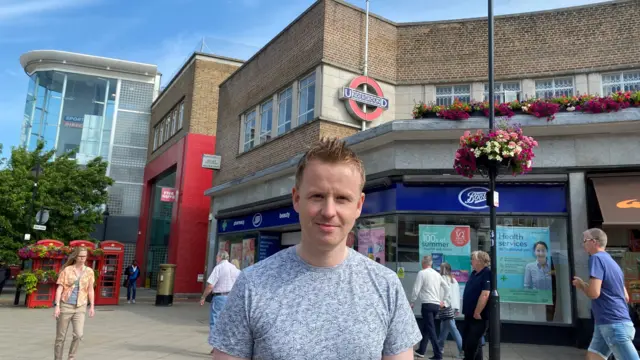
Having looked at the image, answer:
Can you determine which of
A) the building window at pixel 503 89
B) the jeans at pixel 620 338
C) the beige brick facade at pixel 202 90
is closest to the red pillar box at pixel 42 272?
the beige brick facade at pixel 202 90

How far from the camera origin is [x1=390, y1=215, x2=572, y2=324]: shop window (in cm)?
1068

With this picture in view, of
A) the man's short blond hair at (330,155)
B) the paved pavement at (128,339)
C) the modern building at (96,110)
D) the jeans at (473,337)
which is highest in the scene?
the modern building at (96,110)

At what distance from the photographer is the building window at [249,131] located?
1845 centimetres

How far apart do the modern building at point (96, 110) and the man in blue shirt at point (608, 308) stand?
33195 millimetres

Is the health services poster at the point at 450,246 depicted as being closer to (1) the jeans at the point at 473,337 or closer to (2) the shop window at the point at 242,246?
(1) the jeans at the point at 473,337

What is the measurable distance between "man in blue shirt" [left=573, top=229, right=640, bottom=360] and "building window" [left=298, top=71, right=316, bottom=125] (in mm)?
10121

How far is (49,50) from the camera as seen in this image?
123 ft

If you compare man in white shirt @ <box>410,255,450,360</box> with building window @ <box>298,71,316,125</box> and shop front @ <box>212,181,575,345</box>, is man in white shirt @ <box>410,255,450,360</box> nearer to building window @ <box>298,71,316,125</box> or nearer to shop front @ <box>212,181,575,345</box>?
shop front @ <box>212,181,575,345</box>

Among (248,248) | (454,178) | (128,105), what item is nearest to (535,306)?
(454,178)

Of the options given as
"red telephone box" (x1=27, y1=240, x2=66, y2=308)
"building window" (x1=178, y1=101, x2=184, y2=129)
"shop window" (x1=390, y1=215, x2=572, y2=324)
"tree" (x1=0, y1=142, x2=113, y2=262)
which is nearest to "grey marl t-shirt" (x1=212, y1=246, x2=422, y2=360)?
"shop window" (x1=390, y1=215, x2=572, y2=324)

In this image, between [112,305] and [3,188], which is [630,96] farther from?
[3,188]

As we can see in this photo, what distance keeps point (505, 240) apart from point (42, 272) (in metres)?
14.6

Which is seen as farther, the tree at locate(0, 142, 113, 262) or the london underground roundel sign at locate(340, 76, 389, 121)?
the tree at locate(0, 142, 113, 262)

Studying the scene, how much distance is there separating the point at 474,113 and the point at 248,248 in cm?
1005
